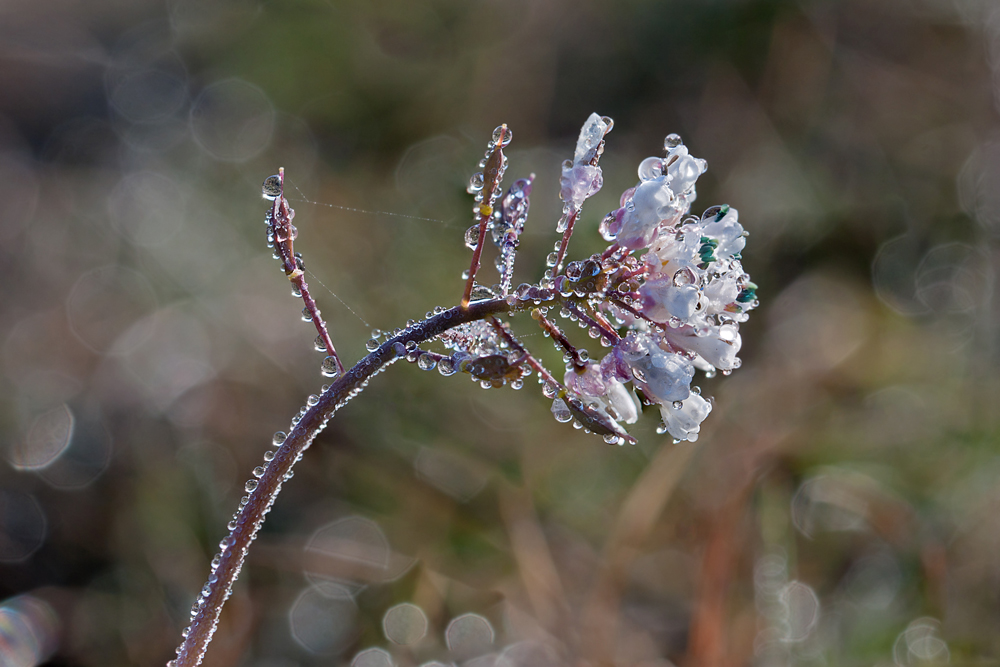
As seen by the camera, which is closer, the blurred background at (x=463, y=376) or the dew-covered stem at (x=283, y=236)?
the dew-covered stem at (x=283, y=236)

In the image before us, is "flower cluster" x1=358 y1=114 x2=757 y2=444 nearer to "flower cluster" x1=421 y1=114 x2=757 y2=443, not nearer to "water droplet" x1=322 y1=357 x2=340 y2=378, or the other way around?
"flower cluster" x1=421 y1=114 x2=757 y2=443

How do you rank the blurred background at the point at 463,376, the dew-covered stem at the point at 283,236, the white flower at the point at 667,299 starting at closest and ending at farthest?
the white flower at the point at 667,299 → the dew-covered stem at the point at 283,236 → the blurred background at the point at 463,376

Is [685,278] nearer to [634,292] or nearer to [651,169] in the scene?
[634,292]

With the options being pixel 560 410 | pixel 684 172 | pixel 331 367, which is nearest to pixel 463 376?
pixel 331 367

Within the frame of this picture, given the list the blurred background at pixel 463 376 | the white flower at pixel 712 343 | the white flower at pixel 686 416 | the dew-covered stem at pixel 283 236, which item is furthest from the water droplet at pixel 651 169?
the blurred background at pixel 463 376

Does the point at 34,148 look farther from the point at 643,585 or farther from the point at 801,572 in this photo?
the point at 801,572

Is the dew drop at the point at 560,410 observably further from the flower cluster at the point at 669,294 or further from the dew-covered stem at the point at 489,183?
the dew-covered stem at the point at 489,183

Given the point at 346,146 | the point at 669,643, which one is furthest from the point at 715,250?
the point at 346,146
